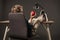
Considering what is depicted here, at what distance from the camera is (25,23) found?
9.44 ft

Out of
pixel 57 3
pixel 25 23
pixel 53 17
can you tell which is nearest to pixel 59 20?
pixel 53 17

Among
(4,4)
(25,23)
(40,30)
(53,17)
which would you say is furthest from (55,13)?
(25,23)

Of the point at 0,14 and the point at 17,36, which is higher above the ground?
the point at 0,14

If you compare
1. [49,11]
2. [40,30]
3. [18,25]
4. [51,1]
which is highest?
[51,1]

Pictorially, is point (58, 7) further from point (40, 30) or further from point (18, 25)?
point (18, 25)

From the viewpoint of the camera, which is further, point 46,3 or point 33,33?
point 46,3

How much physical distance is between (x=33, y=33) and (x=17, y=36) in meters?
0.38

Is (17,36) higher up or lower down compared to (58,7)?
lower down

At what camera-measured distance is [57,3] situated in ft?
15.4

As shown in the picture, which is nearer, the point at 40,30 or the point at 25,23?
the point at 25,23

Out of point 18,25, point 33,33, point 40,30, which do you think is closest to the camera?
point 18,25

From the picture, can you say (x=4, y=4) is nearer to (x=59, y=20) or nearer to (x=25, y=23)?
(x=59, y=20)

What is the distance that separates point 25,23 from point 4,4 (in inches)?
86.7

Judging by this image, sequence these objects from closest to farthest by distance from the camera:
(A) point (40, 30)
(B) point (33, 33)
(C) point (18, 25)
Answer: (C) point (18, 25), (B) point (33, 33), (A) point (40, 30)
